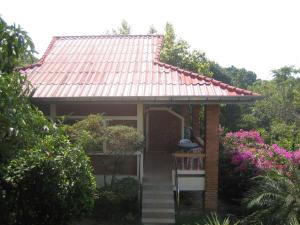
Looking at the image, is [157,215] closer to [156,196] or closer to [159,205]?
[159,205]

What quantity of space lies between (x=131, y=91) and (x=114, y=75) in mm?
1444

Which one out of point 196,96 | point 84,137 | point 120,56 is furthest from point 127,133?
point 120,56

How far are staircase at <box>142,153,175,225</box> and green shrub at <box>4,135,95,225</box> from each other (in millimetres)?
3302

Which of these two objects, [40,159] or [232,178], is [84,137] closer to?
[40,159]

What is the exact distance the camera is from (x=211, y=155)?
10859mm

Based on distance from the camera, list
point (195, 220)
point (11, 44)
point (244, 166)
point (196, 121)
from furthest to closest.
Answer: point (196, 121) < point (244, 166) < point (195, 220) < point (11, 44)

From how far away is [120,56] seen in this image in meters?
13.8

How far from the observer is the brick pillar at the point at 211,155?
10.8 metres

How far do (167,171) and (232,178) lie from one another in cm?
195

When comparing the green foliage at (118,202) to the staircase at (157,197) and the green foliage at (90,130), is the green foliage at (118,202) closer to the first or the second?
the staircase at (157,197)

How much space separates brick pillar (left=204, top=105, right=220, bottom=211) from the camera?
35.4 ft

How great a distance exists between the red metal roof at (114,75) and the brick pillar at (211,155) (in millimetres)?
686

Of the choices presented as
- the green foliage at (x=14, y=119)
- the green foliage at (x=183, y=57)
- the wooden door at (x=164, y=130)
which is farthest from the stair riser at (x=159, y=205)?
the green foliage at (x=183, y=57)

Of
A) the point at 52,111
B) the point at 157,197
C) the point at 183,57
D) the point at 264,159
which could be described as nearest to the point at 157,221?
the point at 157,197
